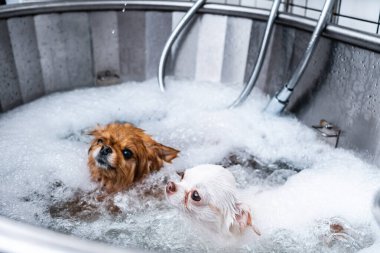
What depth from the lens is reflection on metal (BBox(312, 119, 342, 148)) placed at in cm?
145

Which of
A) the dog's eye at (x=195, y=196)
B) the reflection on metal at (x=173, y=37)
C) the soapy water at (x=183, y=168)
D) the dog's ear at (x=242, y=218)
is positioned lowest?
the soapy water at (x=183, y=168)

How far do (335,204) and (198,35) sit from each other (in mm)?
1093

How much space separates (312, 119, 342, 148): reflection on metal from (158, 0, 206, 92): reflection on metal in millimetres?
783

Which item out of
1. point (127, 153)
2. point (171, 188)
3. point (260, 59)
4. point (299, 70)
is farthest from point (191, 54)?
point (171, 188)

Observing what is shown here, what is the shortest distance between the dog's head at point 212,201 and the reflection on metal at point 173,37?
98 centimetres

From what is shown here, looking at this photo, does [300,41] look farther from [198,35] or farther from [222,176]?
[222,176]

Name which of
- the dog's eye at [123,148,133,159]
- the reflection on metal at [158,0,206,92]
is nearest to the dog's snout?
the dog's eye at [123,148,133,159]

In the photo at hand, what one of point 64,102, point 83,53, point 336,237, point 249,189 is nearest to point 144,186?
point 249,189

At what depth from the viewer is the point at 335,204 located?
3.95 feet

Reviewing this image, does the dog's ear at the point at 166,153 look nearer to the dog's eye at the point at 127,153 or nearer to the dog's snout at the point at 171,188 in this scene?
the dog's eye at the point at 127,153

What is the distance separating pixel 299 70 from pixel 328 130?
264 millimetres

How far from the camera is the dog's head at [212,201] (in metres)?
0.92

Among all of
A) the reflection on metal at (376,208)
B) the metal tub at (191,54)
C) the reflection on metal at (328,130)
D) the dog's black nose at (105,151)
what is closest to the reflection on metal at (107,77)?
the metal tub at (191,54)

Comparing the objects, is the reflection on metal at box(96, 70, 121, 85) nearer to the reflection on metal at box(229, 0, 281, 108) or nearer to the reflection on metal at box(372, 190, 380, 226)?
the reflection on metal at box(229, 0, 281, 108)
